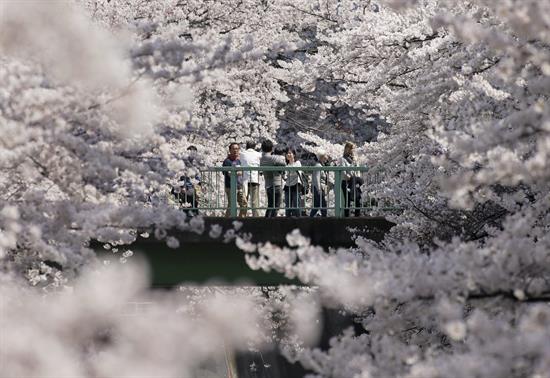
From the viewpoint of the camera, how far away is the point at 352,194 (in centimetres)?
2180

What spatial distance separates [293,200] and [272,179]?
24.2 inches

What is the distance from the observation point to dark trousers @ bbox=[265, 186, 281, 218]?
2130 cm

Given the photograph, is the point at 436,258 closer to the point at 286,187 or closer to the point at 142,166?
the point at 142,166

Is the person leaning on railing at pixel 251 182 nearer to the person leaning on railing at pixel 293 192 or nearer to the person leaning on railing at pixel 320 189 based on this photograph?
the person leaning on railing at pixel 293 192

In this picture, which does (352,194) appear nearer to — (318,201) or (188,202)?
(318,201)

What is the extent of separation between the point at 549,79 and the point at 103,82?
2970mm

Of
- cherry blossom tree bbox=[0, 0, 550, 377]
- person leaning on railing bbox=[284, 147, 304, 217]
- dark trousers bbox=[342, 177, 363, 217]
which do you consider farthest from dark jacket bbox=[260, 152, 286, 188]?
cherry blossom tree bbox=[0, 0, 550, 377]

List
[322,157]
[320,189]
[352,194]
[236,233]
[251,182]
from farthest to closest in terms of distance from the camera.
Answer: [322,157] < [352,194] < [320,189] < [251,182] < [236,233]

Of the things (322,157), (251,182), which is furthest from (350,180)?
(251,182)

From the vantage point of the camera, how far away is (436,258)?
8.39 metres

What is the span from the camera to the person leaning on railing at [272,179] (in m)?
21.3

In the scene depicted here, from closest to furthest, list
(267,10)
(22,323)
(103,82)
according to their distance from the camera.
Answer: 1. (22,323)
2. (103,82)
3. (267,10)

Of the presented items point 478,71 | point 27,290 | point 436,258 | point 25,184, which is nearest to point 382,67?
point 478,71

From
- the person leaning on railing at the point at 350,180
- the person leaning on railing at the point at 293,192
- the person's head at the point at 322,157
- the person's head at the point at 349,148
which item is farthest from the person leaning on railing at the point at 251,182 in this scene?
the person's head at the point at 349,148
